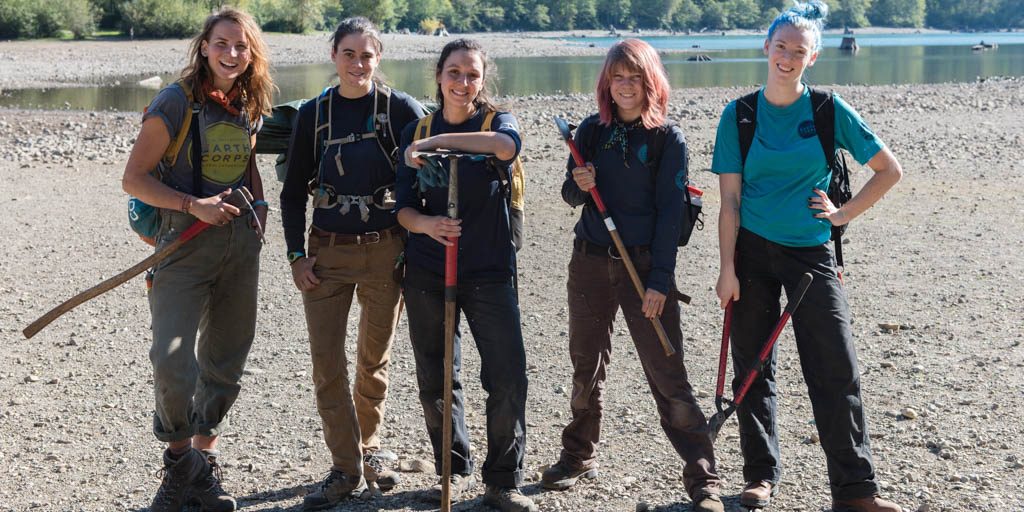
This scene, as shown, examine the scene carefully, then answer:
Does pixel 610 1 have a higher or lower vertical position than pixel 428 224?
higher

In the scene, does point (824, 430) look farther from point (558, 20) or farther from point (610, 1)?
point (610, 1)

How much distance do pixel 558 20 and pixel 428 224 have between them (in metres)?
148

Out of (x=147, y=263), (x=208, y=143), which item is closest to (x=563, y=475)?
(x=147, y=263)

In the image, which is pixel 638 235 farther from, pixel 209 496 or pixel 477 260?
pixel 209 496

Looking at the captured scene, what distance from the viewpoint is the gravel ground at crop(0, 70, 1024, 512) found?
502 cm

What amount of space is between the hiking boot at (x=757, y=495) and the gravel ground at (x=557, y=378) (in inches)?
4.2

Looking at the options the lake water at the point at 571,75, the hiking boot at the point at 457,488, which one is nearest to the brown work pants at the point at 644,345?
the hiking boot at the point at 457,488

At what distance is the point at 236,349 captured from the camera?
480cm

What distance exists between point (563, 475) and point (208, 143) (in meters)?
2.27

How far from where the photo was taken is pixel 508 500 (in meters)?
4.60

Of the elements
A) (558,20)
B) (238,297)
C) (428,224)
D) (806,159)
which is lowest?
(238,297)

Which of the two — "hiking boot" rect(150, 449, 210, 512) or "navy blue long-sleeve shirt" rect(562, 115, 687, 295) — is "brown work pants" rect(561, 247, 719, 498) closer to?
"navy blue long-sleeve shirt" rect(562, 115, 687, 295)

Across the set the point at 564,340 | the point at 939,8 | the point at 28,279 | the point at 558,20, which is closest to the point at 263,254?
the point at 28,279

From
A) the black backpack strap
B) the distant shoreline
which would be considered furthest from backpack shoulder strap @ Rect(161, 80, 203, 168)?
the distant shoreline
